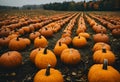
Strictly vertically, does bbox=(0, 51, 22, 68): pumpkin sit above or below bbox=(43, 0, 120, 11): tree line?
below

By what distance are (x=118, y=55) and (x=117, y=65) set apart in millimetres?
1108

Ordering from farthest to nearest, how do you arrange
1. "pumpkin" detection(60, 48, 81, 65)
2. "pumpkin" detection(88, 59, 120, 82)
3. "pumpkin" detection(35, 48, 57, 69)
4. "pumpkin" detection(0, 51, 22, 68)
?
"pumpkin" detection(60, 48, 81, 65)
"pumpkin" detection(0, 51, 22, 68)
"pumpkin" detection(35, 48, 57, 69)
"pumpkin" detection(88, 59, 120, 82)

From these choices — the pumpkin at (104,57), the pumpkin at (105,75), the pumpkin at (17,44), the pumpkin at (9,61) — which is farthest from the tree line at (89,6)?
the pumpkin at (105,75)

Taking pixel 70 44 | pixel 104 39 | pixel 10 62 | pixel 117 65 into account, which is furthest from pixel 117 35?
pixel 10 62

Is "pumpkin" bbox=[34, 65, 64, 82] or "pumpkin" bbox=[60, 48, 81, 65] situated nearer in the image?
"pumpkin" bbox=[34, 65, 64, 82]

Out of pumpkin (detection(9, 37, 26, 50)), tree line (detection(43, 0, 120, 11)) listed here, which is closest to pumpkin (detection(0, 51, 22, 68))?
pumpkin (detection(9, 37, 26, 50))

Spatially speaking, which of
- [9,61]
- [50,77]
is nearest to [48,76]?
[50,77]

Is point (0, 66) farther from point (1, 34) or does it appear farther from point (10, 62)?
point (1, 34)

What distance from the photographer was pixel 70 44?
26.3 ft

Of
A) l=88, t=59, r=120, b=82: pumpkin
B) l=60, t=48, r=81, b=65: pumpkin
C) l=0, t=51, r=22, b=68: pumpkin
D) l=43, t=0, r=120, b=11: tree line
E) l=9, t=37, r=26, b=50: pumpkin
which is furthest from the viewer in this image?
l=43, t=0, r=120, b=11: tree line

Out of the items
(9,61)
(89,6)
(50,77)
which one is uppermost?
(89,6)

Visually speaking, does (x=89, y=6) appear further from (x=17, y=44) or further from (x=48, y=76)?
(x=48, y=76)

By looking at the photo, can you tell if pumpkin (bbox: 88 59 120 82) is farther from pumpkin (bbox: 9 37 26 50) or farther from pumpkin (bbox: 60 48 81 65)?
pumpkin (bbox: 9 37 26 50)

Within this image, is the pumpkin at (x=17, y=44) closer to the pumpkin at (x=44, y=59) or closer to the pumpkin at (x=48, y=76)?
the pumpkin at (x=44, y=59)
